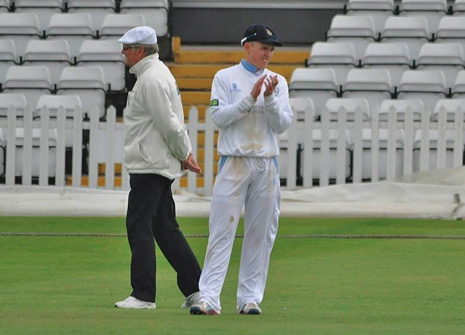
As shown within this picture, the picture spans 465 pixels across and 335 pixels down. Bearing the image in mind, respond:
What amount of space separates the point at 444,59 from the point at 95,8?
6506mm

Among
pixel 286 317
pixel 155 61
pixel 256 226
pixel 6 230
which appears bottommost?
pixel 6 230

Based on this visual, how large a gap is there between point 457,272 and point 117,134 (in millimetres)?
9020

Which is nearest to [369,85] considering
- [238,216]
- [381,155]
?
[381,155]

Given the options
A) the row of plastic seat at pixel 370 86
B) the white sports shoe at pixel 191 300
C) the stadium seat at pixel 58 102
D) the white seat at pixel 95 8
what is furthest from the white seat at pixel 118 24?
the white sports shoe at pixel 191 300

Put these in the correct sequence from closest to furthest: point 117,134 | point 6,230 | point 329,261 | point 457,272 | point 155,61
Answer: point 155,61, point 457,272, point 329,261, point 6,230, point 117,134

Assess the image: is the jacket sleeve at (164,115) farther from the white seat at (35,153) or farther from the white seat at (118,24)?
the white seat at (118,24)

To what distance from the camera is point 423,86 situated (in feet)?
71.0

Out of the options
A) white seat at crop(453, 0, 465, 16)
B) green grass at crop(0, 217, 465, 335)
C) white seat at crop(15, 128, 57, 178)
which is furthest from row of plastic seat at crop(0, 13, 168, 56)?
green grass at crop(0, 217, 465, 335)

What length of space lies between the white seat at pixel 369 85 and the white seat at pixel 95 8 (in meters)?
5.25

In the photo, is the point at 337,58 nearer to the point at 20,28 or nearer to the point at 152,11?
the point at 152,11

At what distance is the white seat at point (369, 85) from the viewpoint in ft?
70.6

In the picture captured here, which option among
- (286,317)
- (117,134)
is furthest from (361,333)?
(117,134)

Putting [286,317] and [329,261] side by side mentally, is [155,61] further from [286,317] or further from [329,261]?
[329,261]

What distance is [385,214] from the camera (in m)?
17.0
